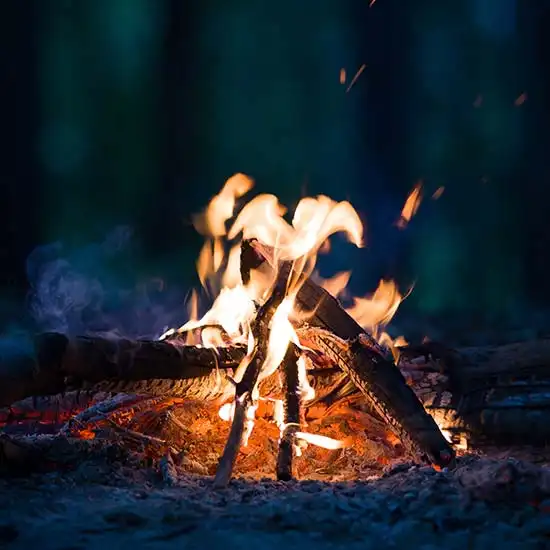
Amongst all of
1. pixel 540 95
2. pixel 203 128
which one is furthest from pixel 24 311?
pixel 540 95

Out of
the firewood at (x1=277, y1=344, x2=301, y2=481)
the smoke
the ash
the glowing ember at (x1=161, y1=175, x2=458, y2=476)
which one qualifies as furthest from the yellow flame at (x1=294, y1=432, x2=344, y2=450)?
the smoke

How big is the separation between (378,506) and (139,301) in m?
18.9

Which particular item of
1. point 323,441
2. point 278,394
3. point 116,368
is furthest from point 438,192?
point 116,368

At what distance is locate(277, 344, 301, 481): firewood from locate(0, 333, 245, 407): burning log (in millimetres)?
352

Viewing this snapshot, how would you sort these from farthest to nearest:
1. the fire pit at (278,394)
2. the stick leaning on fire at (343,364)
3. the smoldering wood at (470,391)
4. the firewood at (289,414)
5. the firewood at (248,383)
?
the smoldering wood at (470,391)
the firewood at (289,414)
the stick leaning on fire at (343,364)
the firewood at (248,383)
the fire pit at (278,394)

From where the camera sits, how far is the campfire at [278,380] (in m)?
3.58

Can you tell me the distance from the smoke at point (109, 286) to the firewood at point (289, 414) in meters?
10.9

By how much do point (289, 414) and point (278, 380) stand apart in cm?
49

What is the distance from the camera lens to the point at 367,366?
4102mm

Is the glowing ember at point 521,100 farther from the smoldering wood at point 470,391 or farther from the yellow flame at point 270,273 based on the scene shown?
the yellow flame at point 270,273

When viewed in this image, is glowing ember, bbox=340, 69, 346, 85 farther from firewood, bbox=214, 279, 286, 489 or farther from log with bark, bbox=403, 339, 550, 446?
firewood, bbox=214, 279, 286, 489

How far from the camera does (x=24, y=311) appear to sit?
18.6 metres

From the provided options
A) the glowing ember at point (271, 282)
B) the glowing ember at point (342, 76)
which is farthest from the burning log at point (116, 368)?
the glowing ember at point (342, 76)

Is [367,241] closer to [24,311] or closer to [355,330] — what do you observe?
[24,311]
